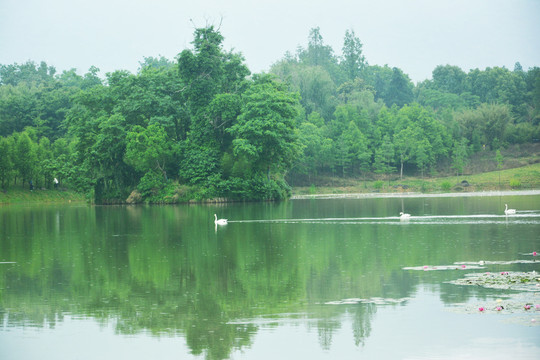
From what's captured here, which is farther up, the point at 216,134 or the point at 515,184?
the point at 216,134

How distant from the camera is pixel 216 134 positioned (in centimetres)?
7094

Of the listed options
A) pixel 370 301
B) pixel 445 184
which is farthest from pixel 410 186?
pixel 370 301

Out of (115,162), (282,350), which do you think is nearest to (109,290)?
(282,350)

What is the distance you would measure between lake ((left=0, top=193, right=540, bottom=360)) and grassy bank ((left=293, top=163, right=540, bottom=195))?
58953mm

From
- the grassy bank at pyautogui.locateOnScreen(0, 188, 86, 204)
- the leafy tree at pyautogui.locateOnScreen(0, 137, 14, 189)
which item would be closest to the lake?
the leafy tree at pyautogui.locateOnScreen(0, 137, 14, 189)

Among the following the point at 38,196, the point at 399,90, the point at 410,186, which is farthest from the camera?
the point at 399,90

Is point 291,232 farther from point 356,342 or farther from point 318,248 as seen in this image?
point 356,342

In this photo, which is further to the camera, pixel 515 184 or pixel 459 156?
pixel 459 156

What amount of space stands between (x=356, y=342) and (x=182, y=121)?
62990mm

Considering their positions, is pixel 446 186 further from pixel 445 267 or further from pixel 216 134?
pixel 445 267

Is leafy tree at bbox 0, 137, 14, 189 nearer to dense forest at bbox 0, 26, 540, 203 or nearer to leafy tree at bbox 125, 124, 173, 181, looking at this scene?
dense forest at bbox 0, 26, 540, 203

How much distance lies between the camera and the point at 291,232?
32.6 meters

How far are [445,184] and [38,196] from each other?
55.0 meters

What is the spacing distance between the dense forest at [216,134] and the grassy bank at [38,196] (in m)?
1.36
